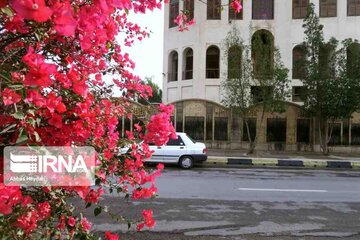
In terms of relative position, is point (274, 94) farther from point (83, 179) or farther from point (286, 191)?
point (83, 179)

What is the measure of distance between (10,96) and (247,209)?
7.42 m

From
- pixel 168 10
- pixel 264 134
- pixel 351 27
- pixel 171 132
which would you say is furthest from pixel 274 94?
pixel 171 132

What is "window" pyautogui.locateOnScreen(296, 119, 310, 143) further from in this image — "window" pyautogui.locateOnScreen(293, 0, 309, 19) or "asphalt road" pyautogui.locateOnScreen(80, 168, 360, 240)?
"asphalt road" pyautogui.locateOnScreen(80, 168, 360, 240)

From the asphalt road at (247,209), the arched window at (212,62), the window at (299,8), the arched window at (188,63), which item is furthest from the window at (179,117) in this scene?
the asphalt road at (247,209)

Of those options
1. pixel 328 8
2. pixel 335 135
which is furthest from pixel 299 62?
pixel 328 8

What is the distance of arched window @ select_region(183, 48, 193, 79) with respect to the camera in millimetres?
28875

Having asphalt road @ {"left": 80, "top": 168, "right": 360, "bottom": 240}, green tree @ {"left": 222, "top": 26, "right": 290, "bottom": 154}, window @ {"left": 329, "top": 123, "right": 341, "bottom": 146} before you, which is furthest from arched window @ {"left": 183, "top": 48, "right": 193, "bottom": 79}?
asphalt road @ {"left": 80, "top": 168, "right": 360, "bottom": 240}

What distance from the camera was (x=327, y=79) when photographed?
72.0 ft

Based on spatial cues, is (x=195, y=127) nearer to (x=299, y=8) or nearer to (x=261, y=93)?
(x=261, y=93)

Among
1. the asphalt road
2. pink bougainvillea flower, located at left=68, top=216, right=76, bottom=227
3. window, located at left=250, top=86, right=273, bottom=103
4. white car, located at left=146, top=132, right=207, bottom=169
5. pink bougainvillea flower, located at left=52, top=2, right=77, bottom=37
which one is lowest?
the asphalt road

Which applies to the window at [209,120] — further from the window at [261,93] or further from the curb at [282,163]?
the curb at [282,163]

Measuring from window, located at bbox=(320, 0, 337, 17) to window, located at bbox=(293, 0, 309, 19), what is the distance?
3.45 ft

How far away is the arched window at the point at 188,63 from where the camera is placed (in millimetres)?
28875

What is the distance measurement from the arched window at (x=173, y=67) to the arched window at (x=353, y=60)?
1168 cm
